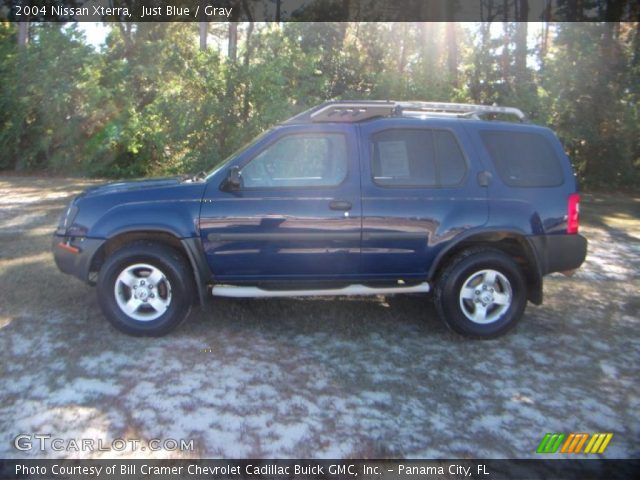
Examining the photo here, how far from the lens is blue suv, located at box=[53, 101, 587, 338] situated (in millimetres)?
5059

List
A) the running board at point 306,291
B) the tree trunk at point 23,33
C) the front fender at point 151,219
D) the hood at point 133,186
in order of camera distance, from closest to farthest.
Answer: the front fender at point 151,219 < the running board at point 306,291 < the hood at point 133,186 < the tree trunk at point 23,33


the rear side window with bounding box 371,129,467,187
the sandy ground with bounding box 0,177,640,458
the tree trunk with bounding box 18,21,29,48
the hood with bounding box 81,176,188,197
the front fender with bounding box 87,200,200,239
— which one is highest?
the tree trunk with bounding box 18,21,29,48

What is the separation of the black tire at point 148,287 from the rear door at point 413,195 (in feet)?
5.14

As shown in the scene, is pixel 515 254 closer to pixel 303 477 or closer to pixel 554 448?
pixel 554 448

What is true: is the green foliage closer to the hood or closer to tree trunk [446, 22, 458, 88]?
tree trunk [446, 22, 458, 88]

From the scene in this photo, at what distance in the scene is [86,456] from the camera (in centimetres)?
336

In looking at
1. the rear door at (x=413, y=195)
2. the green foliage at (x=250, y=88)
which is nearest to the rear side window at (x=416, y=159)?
the rear door at (x=413, y=195)


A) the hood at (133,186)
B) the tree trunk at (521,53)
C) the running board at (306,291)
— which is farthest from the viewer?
the tree trunk at (521,53)

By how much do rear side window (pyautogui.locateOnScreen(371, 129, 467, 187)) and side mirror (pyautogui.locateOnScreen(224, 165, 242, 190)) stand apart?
3.78 feet

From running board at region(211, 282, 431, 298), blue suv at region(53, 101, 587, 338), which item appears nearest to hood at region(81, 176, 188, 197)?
blue suv at region(53, 101, 587, 338)

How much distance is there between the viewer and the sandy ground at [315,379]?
142 inches

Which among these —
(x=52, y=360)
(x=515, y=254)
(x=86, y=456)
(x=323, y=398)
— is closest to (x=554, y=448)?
(x=323, y=398)

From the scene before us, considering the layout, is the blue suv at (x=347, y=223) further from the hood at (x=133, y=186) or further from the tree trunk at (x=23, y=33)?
the tree trunk at (x=23, y=33)

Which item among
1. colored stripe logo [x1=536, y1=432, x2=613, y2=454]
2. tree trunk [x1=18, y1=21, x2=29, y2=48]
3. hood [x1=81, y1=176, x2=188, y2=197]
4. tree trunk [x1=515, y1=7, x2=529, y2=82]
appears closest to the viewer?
colored stripe logo [x1=536, y1=432, x2=613, y2=454]
